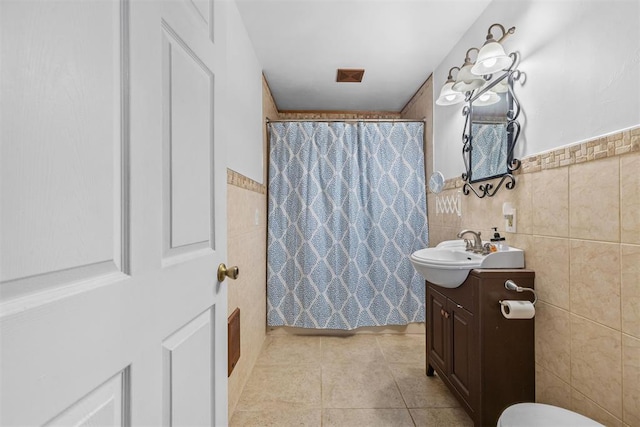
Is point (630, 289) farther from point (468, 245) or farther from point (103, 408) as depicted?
point (103, 408)

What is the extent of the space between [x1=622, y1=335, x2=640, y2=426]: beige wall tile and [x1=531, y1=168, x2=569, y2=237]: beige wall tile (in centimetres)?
42

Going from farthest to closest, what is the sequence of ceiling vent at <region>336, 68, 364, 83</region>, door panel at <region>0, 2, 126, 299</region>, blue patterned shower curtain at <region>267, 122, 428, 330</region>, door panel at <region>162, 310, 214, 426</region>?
1. blue patterned shower curtain at <region>267, 122, 428, 330</region>
2. ceiling vent at <region>336, 68, 364, 83</region>
3. door panel at <region>162, 310, 214, 426</region>
4. door panel at <region>0, 2, 126, 299</region>

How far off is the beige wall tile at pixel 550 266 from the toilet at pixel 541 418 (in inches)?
15.7

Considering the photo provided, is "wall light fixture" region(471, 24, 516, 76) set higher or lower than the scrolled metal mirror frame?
higher

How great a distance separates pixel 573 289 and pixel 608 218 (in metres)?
0.32

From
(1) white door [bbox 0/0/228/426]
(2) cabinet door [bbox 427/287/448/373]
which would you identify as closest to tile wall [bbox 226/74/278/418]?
(1) white door [bbox 0/0/228/426]

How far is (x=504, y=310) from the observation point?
1.31m

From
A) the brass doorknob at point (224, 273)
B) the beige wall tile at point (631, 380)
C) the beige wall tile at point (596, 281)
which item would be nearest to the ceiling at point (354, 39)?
the beige wall tile at point (596, 281)

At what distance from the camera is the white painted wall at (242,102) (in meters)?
1.64

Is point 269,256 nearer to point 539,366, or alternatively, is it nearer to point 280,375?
point 280,375

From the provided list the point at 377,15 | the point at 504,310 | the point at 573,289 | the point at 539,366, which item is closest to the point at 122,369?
the point at 504,310

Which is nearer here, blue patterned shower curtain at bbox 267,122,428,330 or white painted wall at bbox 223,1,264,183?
white painted wall at bbox 223,1,264,183

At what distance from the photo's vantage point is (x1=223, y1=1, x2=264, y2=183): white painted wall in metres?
1.64

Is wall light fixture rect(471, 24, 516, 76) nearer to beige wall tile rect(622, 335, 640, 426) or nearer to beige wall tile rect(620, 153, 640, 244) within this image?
beige wall tile rect(620, 153, 640, 244)
